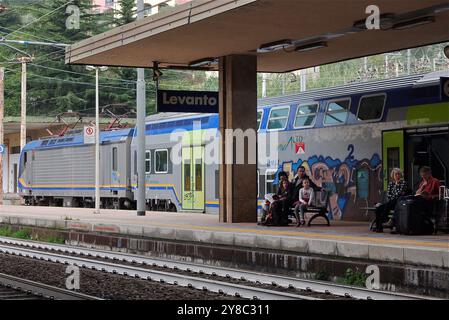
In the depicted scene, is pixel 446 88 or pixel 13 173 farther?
pixel 13 173

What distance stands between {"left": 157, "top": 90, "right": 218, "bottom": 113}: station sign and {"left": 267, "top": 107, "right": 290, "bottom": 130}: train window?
292cm

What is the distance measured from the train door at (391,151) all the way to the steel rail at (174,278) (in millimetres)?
6580

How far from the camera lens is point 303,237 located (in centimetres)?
1653

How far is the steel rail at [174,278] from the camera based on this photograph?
41.5 ft

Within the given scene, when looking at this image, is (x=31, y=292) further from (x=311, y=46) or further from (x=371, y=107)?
(x=371, y=107)

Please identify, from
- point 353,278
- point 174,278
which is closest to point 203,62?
point 174,278

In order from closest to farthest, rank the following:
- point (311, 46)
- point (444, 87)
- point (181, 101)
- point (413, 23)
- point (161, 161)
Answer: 1. point (444, 87)
2. point (413, 23)
3. point (311, 46)
4. point (181, 101)
5. point (161, 161)

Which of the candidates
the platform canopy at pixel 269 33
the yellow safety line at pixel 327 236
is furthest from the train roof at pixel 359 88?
the yellow safety line at pixel 327 236

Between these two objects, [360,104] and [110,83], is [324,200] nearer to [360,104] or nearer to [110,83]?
[360,104]

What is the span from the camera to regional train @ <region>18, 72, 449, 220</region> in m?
19.4

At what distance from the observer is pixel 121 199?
1409 inches

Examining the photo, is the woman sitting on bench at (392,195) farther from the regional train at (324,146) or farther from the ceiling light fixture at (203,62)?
the ceiling light fixture at (203,62)

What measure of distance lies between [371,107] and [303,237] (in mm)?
5989
